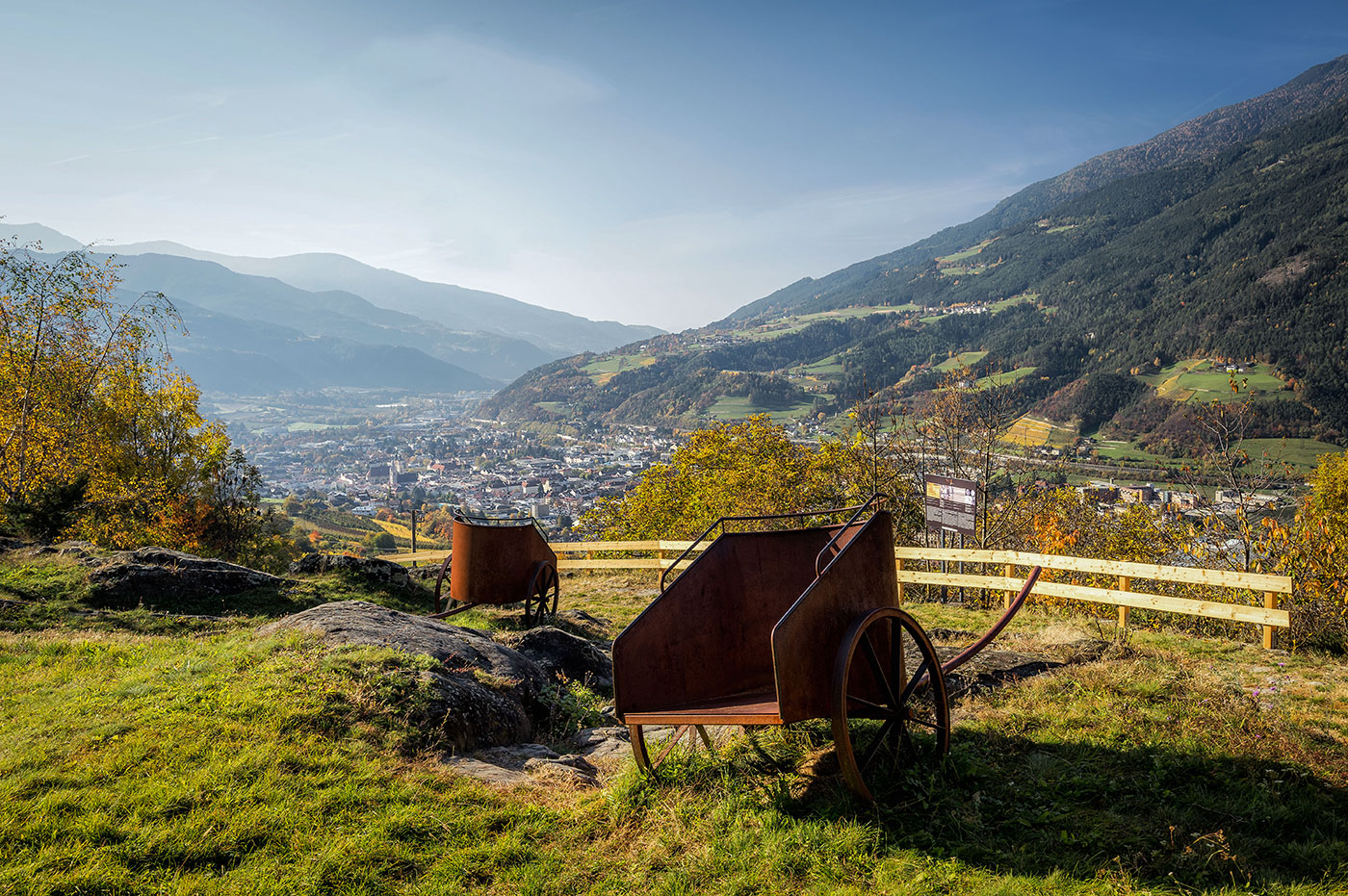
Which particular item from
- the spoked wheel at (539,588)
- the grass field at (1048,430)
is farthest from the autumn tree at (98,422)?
the grass field at (1048,430)

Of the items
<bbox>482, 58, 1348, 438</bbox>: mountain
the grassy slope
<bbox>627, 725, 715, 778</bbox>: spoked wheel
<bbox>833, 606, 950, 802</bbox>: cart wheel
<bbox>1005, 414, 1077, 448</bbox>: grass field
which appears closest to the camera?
the grassy slope

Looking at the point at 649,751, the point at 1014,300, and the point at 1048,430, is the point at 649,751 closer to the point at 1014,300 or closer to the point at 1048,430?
the point at 1048,430

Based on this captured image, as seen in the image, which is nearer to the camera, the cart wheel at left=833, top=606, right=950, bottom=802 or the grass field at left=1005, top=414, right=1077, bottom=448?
the cart wheel at left=833, top=606, right=950, bottom=802

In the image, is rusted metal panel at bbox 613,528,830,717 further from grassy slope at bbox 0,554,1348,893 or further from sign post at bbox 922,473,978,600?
sign post at bbox 922,473,978,600

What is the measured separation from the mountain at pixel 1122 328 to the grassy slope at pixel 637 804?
12596 millimetres

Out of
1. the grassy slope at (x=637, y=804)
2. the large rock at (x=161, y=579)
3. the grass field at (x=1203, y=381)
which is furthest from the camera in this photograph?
the grass field at (x=1203, y=381)

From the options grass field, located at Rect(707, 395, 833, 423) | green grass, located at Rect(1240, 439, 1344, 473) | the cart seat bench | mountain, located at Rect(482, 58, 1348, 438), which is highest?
mountain, located at Rect(482, 58, 1348, 438)

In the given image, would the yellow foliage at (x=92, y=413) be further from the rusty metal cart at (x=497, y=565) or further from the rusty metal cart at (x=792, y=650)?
the rusty metal cart at (x=792, y=650)

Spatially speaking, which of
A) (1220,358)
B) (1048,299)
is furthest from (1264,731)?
(1048,299)

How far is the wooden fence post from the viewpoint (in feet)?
22.6

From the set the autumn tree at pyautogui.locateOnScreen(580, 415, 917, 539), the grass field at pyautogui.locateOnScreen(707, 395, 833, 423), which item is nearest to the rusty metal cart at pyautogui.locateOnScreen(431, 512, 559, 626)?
the autumn tree at pyautogui.locateOnScreen(580, 415, 917, 539)

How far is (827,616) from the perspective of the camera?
3.55 metres

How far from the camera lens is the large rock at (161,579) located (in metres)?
8.70

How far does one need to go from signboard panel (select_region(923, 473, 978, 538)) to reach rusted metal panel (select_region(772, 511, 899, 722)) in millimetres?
7250
